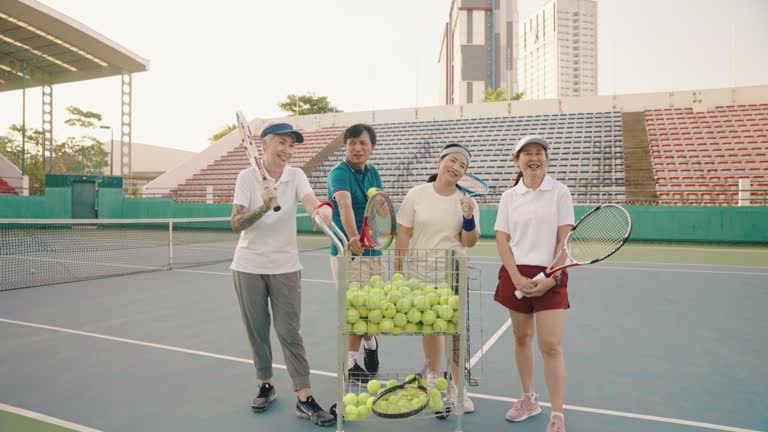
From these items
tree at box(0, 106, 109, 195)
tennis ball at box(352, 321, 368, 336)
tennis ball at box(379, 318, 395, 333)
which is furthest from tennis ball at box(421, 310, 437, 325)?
tree at box(0, 106, 109, 195)

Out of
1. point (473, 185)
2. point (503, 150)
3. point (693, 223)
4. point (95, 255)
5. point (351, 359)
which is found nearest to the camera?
point (351, 359)

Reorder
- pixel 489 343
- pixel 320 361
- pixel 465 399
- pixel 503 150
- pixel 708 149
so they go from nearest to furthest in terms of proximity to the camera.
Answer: pixel 465 399
pixel 320 361
pixel 489 343
pixel 708 149
pixel 503 150

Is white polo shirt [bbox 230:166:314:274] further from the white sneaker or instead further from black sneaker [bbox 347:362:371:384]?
the white sneaker

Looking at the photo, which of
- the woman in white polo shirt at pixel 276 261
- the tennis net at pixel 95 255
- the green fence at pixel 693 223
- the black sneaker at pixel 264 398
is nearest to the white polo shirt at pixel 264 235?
the woman in white polo shirt at pixel 276 261

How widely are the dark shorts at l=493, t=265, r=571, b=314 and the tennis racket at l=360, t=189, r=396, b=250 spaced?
0.81m

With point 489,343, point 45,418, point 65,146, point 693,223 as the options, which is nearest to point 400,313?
point 45,418

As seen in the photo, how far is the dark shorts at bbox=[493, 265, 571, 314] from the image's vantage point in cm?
316

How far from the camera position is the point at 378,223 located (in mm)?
3436

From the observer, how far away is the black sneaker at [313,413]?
329 cm

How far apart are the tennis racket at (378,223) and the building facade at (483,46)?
8359 cm

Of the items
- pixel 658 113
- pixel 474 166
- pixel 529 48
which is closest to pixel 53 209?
pixel 474 166

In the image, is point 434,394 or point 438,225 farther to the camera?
point 438,225

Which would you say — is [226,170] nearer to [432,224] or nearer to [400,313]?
[432,224]

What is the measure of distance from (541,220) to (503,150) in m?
22.8
